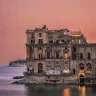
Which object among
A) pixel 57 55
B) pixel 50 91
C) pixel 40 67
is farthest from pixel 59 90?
pixel 40 67

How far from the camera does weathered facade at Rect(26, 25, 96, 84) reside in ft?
400

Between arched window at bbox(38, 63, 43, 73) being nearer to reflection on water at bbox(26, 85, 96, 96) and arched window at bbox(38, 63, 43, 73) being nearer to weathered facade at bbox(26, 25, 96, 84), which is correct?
weathered facade at bbox(26, 25, 96, 84)

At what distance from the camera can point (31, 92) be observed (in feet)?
343

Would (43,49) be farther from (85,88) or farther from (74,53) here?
(85,88)

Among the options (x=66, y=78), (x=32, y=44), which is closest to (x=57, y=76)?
(x=66, y=78)

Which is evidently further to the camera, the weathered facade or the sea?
the weathered facade

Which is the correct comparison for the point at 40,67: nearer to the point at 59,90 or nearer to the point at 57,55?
the point at 57,55

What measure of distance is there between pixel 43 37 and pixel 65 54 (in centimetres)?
688

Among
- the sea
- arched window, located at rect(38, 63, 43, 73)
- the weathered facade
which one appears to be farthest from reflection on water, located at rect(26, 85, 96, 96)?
arched window, located at rect(38, 63, 43, 73)

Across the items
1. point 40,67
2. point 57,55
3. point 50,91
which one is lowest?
point 50,91

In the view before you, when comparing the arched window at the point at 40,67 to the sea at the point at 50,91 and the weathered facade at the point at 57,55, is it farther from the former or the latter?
the sea at the point at 50,91

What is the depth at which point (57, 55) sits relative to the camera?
4838 inches

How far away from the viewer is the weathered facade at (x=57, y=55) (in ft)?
400

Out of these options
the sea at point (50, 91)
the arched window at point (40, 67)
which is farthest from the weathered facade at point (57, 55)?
the sea at point (50, 91)
